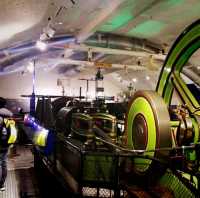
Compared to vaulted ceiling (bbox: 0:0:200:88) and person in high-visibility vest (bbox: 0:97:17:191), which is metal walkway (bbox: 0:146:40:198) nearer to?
person in high-visibility vest (bbox: 0:97:17:191)

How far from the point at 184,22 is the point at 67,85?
9975mm

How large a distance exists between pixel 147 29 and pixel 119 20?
1258mm

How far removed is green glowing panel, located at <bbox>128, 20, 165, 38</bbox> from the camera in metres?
6.61

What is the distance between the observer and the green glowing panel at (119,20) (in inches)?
220

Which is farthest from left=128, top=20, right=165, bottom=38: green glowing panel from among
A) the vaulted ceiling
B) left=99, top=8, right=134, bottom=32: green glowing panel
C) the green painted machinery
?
the green painted machinery

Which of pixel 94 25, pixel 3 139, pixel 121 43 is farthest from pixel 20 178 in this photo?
pixel 121 43

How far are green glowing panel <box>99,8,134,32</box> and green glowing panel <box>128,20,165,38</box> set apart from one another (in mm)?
594

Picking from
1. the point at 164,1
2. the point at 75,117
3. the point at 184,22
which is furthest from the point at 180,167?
the point at 184,22

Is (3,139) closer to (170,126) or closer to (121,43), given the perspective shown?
(170,126)

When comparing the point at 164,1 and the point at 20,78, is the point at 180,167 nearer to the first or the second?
the point at 164,1

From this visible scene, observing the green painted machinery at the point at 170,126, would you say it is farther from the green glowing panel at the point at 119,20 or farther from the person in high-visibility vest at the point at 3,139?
Answer: the green glowing panel at the point at 119,20

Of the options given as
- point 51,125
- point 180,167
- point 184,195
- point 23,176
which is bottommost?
point 23,176

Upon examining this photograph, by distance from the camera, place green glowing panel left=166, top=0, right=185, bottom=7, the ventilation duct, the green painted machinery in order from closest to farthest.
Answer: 1. the green painted machinery
2. green glowing panel left=166, top=0, right=185, bottom=7
3. the ventilation duct

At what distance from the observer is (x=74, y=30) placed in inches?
279
